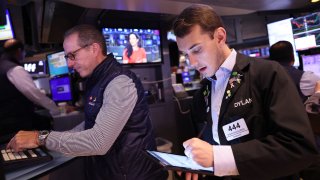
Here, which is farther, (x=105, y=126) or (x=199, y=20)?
(x=105, y=126)

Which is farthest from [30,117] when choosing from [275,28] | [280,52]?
[275,28]

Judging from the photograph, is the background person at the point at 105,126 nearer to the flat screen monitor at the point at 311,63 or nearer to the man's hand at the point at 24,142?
the man's hand at the point at 24,142

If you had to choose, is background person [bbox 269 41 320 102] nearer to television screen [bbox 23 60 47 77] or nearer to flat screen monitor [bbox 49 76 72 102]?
flat screen monitor [bbox 49 76 72 102]

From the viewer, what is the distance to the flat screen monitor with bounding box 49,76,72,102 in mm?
3621

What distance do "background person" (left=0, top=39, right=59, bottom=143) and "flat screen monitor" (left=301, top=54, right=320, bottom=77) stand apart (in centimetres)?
297

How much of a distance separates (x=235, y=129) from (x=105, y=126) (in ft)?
2.09

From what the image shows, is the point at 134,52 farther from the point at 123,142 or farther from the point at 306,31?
the point at 123,142

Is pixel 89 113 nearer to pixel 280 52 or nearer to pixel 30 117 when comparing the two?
pixel 30 117

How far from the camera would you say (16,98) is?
102 inches

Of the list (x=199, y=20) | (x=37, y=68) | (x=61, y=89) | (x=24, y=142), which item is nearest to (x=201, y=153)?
(x=199, y=20)

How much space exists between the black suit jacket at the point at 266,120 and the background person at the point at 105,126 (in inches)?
22.9

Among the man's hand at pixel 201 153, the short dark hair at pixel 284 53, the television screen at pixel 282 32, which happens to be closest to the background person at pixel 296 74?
the short dark hair at pixel 284 53

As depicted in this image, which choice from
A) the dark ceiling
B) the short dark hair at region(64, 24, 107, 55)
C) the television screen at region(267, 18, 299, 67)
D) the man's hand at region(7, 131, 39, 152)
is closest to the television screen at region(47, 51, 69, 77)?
the dark ceiling

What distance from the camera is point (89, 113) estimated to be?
150 cm
